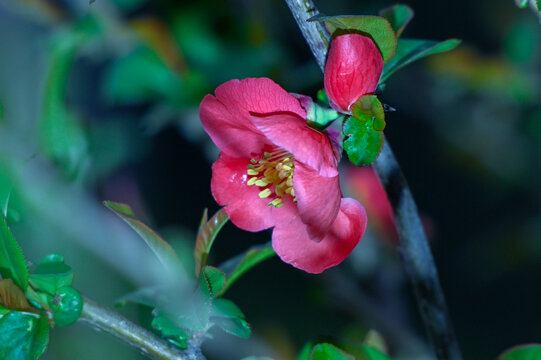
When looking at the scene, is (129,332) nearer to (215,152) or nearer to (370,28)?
(370,28)

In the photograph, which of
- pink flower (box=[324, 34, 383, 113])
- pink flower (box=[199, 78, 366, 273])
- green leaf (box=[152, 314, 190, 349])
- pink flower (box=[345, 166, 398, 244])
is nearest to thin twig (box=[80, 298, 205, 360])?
green leaf (box=[152, 314, 190, 349])

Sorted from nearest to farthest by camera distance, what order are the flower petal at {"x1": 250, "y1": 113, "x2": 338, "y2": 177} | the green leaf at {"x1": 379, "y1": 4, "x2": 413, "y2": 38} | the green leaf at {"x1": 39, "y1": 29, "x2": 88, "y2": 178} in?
1. the flower petal at {"x1": 250, "y1": 113, "x2": 338, "y2": 177}
2. the green leaf at {"x1": 379, "y1": 4, "x2": 413, "y2": 38}
3. the green leaf at {"x1": 39, "y1": 29, "x2": 88, "y2": 178}

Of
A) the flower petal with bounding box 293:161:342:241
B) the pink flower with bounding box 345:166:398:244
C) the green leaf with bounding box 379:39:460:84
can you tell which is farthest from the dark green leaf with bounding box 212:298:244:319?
the pink flower with bounding box 345:166:398:244

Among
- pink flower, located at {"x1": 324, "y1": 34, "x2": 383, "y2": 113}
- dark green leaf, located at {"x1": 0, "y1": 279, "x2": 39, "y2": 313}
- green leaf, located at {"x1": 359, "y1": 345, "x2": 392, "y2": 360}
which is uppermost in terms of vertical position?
pink flower, located at {"x1": 324, "y1": 34, "x2": 383, "y2": 113}

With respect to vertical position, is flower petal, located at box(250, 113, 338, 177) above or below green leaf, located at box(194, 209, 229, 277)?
above

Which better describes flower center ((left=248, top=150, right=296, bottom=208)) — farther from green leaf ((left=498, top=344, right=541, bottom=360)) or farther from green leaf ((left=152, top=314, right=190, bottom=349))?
green leaf ((left=498, top=344, right=541, bottom=360))

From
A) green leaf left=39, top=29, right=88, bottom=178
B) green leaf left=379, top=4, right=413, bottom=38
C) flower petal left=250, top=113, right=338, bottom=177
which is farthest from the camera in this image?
green leaf left=39, top=29, right=88, bottom=178

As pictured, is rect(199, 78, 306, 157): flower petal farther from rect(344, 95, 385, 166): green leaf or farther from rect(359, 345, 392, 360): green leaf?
rect(359, 345, 392, 360): green leaf

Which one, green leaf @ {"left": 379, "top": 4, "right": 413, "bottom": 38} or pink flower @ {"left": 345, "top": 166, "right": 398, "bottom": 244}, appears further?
pink flower @ {"left": 345, "top": 166, "right": 398, "bottom": 244}
